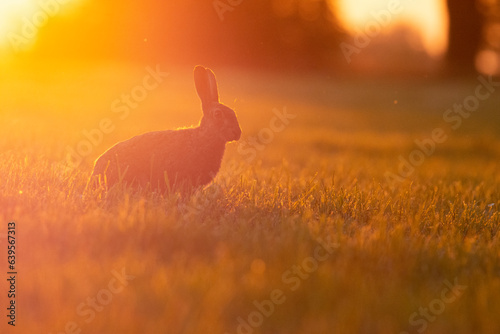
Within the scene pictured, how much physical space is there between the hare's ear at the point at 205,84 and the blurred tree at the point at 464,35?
1091 inches

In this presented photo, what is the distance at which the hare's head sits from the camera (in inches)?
207

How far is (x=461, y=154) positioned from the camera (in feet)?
39.2

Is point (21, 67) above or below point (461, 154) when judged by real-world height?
above

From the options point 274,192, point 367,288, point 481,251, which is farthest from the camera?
point 274,192

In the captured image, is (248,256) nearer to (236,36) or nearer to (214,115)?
(214,115)

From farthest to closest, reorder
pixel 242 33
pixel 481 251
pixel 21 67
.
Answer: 1. pixel 242 33
2. pixel 21 67
3. pixel 481 251

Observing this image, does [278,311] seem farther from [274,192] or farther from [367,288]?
[274,192]

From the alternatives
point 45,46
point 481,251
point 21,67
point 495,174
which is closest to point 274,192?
point 481,251

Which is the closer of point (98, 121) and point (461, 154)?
point (461, 154)

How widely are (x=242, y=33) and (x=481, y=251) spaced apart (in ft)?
110

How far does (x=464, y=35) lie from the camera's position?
3073 cm

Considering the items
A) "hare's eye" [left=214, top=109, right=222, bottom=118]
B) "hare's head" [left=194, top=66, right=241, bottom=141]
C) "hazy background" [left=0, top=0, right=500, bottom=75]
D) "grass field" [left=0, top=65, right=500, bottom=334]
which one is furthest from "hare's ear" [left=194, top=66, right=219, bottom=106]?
"hazy background" [left=0, top=0, right=500, bottom=75]

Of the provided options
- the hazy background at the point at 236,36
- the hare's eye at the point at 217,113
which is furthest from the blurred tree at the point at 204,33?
the hare's eye at the point at 217,113

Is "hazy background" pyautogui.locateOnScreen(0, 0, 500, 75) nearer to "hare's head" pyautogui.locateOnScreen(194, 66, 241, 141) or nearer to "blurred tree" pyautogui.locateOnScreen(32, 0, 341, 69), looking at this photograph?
"blurred tree" pyautogui.locateOnScreen(32, 0, 341, 69)
